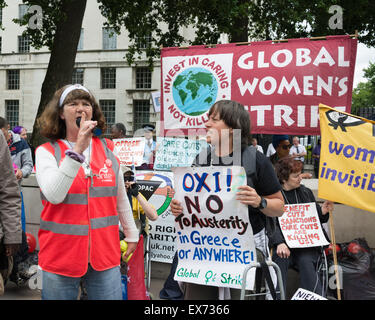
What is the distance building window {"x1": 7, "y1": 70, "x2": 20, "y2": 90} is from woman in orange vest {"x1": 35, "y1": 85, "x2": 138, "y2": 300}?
42319mm

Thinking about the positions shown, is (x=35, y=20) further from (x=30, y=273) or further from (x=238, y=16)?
(x=30, y=273)

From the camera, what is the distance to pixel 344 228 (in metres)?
5.47

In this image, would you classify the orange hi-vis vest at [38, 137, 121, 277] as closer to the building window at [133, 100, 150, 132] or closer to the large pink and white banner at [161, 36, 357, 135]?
the large pink and white banner at [161, 36, 357, 135]

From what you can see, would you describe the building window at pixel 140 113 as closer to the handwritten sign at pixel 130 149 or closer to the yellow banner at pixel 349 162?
the handwritten sign at pixel 130 149

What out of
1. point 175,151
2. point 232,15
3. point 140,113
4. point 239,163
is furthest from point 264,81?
point 140,113

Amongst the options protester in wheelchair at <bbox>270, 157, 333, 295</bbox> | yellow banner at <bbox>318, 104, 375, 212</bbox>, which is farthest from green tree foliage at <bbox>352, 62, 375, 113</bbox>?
yellow banner at <bbox>318, 104, 375, 212</bbox>

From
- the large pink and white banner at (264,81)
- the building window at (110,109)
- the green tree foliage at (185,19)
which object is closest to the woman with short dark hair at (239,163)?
the large pink and white banner at (264,81)

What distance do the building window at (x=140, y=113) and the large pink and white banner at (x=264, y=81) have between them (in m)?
31.5

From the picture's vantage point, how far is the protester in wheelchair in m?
4.62

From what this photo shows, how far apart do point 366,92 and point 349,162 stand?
65051 millimetres
